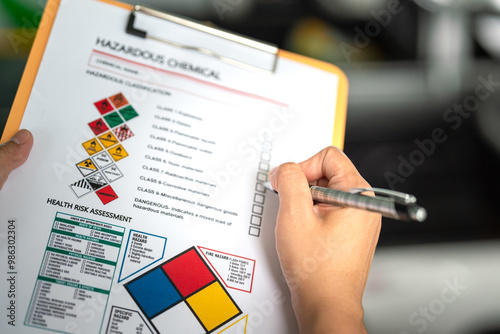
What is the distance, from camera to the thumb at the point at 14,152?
508mm

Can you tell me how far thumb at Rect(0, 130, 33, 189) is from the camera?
51 cm

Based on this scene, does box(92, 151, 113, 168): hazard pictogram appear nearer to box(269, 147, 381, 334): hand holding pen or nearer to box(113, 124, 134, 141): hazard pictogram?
box(113, 124, 134, 141): hazard pictogram

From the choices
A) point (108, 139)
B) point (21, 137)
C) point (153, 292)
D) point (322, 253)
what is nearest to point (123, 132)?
point (108, 139)

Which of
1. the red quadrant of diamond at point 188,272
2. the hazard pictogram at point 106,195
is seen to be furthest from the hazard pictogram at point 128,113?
the red quadrant of diamond at point 188,272

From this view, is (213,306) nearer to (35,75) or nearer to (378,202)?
(378,202)

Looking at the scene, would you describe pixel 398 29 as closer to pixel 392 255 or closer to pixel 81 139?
pixel 392 255

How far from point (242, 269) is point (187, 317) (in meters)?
0.10

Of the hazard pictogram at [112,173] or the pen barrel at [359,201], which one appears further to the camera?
the hazard pictogram at [112,173]

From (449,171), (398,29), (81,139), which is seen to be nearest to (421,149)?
(449,171)

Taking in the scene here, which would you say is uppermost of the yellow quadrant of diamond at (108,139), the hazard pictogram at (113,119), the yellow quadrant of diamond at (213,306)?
the hazard pictogram at (113,119)

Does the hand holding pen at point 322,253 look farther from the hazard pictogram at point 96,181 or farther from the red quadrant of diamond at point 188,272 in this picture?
the hazard pictogram at point 96,181

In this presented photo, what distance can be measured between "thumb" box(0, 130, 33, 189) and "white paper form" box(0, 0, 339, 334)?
0.04 ft

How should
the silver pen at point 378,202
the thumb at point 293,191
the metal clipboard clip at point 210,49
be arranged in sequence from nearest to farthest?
the silver pen at point 378,202, the thumb at point 293,191, the metal clipboard clip at point 210,49

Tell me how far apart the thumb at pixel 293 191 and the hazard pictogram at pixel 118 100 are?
27 cm
